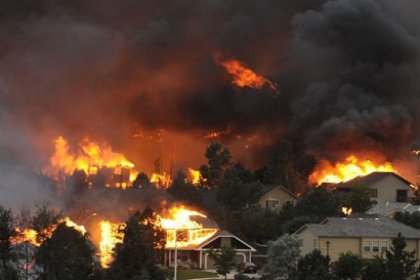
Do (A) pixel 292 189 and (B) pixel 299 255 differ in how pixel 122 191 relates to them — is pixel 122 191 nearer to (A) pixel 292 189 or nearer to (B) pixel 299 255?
(B) pixel 299 255

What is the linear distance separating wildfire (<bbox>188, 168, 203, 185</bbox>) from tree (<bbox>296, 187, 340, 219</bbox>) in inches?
920

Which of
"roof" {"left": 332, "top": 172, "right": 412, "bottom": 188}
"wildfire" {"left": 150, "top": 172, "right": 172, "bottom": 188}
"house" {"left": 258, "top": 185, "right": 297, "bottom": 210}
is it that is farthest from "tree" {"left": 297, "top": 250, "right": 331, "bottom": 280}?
"wildfire" {"left": 150, "top": 172, "right": 172, "bottom": 188}

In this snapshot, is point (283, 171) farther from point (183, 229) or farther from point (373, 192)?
point (183, 229)

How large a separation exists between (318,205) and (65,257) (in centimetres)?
3003

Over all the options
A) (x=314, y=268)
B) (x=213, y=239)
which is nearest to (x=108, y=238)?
(x=213, y=239)

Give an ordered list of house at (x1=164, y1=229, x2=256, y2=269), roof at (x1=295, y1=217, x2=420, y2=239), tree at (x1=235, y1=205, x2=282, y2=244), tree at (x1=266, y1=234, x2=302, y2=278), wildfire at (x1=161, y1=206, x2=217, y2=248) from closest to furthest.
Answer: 1. tree at (x1=266, y1=234, x2=302, y2=278)
2. roof at (x1=295, y1=217, x2=420, y2=239)
3. wildfire at (x1=161, y1=206, x2=217, y2=248)
4. house at (x1=164, y1=229, x2=256, y2=269)
5. tree at (x1=235, y1=205, x2=282, y2=244)

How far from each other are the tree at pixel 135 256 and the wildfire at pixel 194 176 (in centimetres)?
4237

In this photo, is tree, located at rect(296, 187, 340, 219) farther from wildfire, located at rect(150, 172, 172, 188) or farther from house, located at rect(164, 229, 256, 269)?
wildfire, located at rect(150, 172, 172, 188)

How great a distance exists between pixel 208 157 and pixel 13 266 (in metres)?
48.9

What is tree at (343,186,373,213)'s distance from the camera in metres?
80.6

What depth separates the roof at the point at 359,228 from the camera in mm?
62469

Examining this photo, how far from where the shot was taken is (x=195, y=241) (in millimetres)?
68875

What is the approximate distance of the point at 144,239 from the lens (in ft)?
176

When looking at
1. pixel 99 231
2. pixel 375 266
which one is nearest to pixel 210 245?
pixel 99 231
